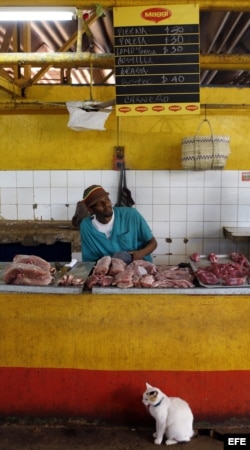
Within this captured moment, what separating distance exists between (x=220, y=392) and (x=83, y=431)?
3.09 ft

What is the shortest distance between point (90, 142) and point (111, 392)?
413cm

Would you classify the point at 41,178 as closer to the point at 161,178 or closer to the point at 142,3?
the point at 161,178

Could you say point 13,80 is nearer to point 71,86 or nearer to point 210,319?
point 71,86

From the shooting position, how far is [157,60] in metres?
3.58

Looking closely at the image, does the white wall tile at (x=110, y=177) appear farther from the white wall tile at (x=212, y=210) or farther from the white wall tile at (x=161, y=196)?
the white wall tile at (x=212, y=210)

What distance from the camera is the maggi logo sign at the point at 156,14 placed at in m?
3.47

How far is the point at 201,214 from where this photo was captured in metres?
6.34

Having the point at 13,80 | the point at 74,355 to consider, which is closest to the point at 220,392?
the point at 74,355

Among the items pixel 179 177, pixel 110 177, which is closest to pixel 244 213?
pixel 179 177

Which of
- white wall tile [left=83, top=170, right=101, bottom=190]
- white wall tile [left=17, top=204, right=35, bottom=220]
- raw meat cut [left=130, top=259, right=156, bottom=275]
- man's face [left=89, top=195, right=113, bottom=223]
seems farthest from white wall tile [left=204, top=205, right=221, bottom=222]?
raw meat cut [left=130, top=259, right=156, bottom=275]

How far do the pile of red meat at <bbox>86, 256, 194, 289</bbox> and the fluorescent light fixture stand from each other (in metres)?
1.96

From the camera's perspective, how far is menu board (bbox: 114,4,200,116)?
137 inches

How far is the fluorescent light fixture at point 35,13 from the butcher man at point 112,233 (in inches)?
55.4

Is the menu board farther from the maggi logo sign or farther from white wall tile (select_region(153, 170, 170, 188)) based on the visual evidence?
white wall tile (select_region(153, 170, 170, 188))
